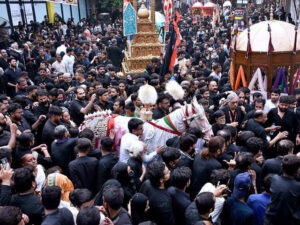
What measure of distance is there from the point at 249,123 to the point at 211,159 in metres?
1.40

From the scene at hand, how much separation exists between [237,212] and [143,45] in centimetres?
917

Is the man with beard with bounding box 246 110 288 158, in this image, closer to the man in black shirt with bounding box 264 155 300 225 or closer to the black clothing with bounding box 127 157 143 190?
the man in black shirt with bounding box 264 155 300 225

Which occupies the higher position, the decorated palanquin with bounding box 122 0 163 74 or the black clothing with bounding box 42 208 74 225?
the decorated palanquin with bounding box 122 0 163 74

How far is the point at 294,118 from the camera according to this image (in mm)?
5203

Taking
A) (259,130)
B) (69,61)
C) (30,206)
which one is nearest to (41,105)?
(30,206)

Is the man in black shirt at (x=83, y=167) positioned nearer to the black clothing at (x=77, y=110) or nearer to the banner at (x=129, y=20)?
the black clothing at (x=77, y=110)

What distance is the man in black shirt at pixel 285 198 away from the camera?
10.3ft

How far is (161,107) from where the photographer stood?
18.8ft

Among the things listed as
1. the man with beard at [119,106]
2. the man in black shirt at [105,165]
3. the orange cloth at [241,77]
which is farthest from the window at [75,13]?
the man in black shirt at [105,165]

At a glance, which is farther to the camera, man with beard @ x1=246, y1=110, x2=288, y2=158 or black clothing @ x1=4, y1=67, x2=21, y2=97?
black clothing @ x1=4, y1=67, x2=21, y2=97

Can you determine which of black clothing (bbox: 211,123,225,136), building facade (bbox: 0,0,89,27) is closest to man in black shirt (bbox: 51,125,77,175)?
black clothing (bbox: 211,123,225,136)

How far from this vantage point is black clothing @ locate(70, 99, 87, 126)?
6.17 meters

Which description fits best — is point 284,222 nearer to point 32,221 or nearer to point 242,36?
point 32,221

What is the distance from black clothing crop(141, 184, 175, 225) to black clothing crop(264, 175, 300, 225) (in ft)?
3.14
